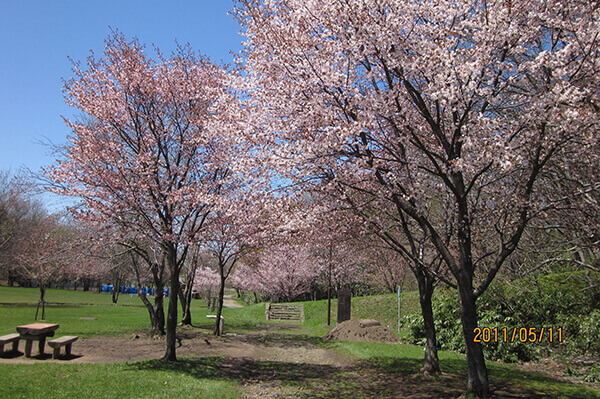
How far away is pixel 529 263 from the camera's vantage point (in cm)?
1225

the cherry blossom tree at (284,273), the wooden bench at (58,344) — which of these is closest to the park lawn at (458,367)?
the wooden bench at (58,344)

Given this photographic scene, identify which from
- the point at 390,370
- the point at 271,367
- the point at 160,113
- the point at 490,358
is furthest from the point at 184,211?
the point at 490,358

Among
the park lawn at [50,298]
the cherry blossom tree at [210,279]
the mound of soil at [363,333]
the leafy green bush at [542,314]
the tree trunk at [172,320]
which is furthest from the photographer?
the cherry blossom tree at [210,279]

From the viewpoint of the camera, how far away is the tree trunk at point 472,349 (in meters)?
6.76

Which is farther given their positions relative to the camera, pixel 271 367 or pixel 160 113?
pixel 160 113

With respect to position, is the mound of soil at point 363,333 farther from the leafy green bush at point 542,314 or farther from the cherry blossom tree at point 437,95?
the cherry blossom tree at point 437,95

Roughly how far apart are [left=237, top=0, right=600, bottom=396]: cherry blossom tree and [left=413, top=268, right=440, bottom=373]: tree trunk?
5.84 feet

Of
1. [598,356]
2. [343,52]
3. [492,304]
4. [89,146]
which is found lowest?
[598,356]

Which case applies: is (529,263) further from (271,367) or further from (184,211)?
(184,211)

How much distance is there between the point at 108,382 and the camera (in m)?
7.54

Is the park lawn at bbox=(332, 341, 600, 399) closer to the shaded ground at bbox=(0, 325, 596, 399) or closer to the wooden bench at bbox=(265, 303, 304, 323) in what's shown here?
the shaded ground at bbox=(0, 325, 596, 399)

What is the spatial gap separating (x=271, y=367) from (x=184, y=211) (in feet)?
15.7

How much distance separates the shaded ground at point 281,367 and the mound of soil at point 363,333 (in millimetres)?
1572

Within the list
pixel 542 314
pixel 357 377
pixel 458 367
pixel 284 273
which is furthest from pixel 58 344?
pixel 284 273
